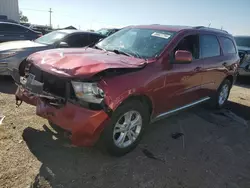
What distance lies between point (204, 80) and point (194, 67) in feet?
2.10

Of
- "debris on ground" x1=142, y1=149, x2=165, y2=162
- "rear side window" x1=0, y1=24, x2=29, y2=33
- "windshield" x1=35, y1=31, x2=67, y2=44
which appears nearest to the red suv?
"debris on ground" x1=142, y1=149, x2=165, y2=162

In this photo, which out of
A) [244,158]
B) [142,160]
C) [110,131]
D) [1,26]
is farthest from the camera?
[1,26]

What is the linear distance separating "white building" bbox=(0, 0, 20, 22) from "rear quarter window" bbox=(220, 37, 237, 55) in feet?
87.2

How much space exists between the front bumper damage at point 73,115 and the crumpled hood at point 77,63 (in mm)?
249

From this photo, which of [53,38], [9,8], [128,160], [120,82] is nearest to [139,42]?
[120,82]

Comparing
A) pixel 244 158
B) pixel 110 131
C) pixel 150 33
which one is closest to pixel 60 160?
pixel 110 131

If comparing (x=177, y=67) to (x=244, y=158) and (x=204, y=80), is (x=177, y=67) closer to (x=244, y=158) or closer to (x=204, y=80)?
(x=204, y=80)

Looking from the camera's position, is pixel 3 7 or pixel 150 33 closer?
pixel 150 33

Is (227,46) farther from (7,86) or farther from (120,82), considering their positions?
(7,86)

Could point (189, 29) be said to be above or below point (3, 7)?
above

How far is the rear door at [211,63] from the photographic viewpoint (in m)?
4.69

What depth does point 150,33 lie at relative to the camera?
416 cm

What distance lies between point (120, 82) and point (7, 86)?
166 inches

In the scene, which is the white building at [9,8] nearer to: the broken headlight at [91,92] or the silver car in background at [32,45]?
the silver car in background at [32,45]
